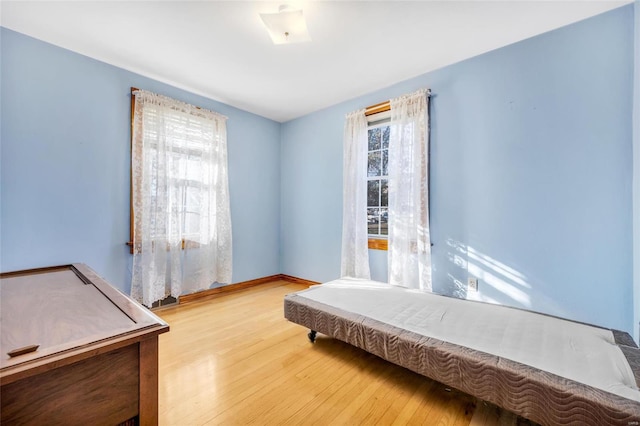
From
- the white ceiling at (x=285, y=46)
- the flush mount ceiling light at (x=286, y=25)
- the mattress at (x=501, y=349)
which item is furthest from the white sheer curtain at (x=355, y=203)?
the flush mount ceiling light at (x=286, y=25)

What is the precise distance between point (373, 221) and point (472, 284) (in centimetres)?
125

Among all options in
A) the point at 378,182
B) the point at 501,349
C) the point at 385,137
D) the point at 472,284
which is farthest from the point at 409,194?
the point at 501,349

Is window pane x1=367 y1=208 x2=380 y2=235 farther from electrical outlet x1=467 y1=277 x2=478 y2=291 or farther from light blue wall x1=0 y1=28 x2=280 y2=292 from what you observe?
light blue wall x1=0 y1=28 x2=280 y2=292

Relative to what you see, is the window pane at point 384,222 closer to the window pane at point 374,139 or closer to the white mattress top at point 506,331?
the window pane at point 374,139

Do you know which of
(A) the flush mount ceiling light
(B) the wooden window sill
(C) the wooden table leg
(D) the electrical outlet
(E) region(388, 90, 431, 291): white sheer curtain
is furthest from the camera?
(B) the wooden window sill

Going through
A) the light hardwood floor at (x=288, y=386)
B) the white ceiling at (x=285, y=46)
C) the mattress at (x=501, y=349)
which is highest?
the white ceiling at (x=285, y=46)

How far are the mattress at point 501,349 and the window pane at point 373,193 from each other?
4.33 ft

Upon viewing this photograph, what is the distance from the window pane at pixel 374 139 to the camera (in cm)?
329

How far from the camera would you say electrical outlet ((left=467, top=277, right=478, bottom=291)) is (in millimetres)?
2470

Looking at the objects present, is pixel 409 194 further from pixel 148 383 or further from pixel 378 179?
pixel 148 383

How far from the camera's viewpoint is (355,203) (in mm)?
3268

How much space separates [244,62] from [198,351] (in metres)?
2.64

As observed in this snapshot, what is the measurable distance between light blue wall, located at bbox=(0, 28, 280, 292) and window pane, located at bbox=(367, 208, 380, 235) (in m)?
2.69

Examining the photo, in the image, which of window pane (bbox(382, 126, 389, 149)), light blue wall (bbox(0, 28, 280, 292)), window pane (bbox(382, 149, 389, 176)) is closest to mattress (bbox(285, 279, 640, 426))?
window pane (bbox(382, 149, 389, 176))
